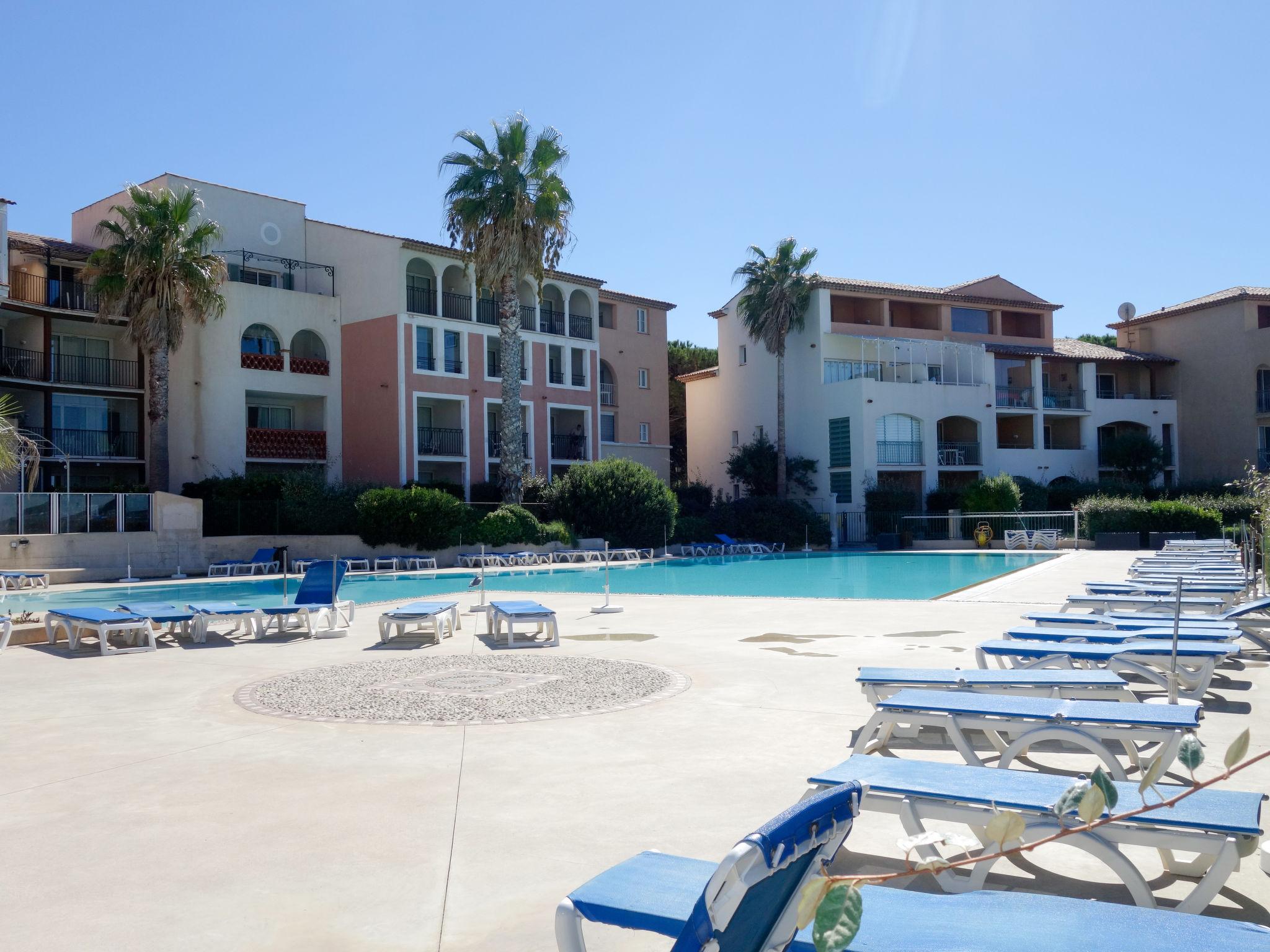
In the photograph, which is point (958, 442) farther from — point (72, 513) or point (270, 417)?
point (72, 513)

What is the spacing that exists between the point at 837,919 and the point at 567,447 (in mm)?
39884

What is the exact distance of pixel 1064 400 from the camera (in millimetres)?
46625

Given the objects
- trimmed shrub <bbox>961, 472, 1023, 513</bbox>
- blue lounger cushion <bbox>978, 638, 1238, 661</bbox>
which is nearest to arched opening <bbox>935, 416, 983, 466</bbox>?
trimmed shrub <bbox>961, 472, 1023, 513</bbox>

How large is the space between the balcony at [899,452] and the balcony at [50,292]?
2912cm

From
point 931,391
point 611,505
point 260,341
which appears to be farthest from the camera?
point 931,391

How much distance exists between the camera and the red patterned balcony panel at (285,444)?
34219 millimetres

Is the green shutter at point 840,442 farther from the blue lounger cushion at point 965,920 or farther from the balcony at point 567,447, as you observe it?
the blue lounger cushion at point 965,920

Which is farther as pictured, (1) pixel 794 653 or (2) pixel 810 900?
(1) pixel 794 653

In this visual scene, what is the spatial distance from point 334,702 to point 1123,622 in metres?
6.80

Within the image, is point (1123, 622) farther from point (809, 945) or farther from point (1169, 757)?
point (809, 945)

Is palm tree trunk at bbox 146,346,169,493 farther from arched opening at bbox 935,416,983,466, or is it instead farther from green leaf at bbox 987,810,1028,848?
green leaf at bbox 987,810,1028,848

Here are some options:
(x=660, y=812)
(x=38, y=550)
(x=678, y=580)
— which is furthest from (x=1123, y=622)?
(x=38, y=550)

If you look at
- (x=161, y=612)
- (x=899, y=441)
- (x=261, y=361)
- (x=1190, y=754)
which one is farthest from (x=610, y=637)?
(x=899, y=441)

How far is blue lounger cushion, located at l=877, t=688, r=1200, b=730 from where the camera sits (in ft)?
16.8
